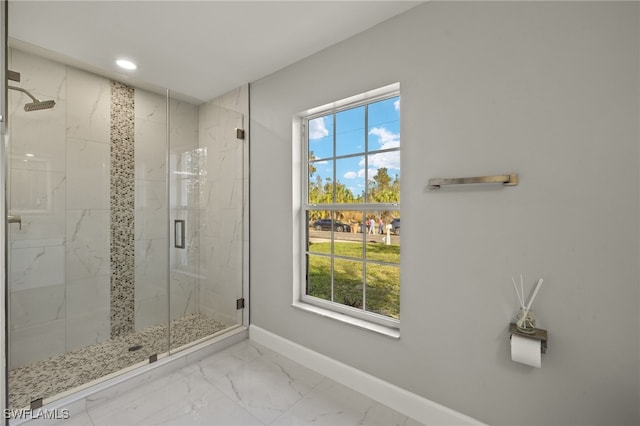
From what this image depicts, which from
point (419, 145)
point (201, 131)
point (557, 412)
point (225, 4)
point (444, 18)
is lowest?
point (557, 412)

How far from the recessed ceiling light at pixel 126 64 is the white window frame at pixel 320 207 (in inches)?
55.9

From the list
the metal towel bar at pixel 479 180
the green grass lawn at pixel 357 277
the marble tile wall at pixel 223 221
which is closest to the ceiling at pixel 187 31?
the marble tile wall at pixel 223 221

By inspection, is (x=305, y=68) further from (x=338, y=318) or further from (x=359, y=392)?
(x=359, y=392)

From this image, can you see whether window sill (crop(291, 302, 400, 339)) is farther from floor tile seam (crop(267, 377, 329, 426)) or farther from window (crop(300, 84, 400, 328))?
floor tile seam (crop(267, 377, 329, 426))

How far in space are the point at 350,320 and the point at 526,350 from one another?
3.41 ft

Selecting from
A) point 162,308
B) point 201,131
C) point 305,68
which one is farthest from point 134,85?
point 162,308

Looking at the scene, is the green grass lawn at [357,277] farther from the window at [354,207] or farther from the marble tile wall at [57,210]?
the marble tile wall at [57,210]

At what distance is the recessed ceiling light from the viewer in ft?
7.58

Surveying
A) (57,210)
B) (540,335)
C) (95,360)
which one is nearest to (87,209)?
(57,210)

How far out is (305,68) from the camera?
2.26m

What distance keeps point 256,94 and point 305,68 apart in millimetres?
617

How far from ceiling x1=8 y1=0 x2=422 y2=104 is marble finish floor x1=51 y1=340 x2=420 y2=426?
2351mm

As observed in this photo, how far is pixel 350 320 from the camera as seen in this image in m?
2.02

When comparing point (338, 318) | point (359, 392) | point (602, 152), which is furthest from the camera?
point (338, 318)
